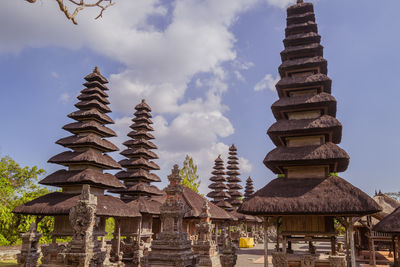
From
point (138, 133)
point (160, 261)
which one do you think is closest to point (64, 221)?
point (160, 261)

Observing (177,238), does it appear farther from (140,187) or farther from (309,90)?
(140,187)

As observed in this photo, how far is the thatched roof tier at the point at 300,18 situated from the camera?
911 inches

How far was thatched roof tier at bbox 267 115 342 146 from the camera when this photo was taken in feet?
59.2

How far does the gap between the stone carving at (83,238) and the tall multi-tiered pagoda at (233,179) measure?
35855mm

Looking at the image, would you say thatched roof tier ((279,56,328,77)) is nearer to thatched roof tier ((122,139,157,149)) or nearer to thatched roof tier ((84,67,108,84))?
thatched roof tier ((84,67,108,84))

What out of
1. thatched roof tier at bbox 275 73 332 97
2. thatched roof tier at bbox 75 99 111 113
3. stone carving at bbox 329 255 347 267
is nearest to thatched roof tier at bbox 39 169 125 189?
thatched roof tier at bbox 75 99 111 113

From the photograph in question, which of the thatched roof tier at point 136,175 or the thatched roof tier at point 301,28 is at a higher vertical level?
the thatched roof tier at point 301,28

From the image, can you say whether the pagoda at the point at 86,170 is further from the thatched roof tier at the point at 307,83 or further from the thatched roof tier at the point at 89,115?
the thatched roof tier at the point at 307,83

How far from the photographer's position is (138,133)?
36281mm

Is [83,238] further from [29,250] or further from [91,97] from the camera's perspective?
[91,97]

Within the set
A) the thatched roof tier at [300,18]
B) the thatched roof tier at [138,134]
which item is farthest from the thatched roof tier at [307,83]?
the thatched roof tier at [138,134]

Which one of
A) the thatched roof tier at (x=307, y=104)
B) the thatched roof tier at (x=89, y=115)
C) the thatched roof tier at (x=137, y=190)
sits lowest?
the thatched roof tier at (x=137, y=190)

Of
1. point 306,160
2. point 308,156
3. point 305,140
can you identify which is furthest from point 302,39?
point 306,160

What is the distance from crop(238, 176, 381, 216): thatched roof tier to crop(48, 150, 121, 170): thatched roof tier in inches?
578
